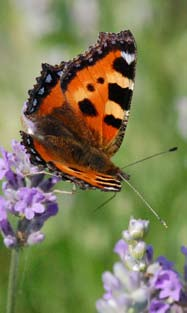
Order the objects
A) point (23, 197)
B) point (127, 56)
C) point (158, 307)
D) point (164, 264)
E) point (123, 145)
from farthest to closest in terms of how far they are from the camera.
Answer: point (123, 145) < point (127, 56) < point (23, 197) < point (164, 264) < point (158, 307)

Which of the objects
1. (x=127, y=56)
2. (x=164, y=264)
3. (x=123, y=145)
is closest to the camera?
(x=164, y=264)

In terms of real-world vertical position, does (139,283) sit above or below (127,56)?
below

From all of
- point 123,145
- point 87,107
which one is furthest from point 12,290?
point 123,145

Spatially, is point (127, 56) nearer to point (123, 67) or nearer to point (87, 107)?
point (123, 67)

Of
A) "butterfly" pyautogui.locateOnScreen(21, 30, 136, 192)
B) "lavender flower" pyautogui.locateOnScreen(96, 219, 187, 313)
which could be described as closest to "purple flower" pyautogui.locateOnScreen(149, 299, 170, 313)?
"lavender flower" pyautogui.locateOnScreen(96, 219, 187, 313)

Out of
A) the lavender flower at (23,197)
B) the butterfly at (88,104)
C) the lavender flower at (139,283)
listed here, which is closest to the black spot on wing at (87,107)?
the butterfly at (88,104)

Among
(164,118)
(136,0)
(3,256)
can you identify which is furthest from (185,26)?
(3,256)
